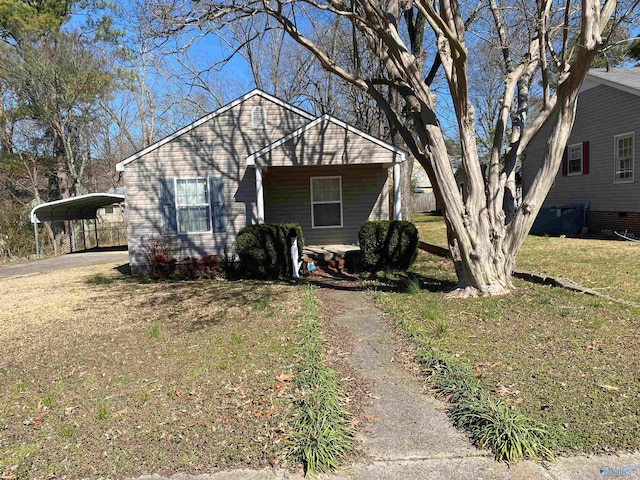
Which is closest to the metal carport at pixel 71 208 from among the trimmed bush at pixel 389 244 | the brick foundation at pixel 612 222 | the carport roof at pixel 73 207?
the carport roof at pixel 73 207

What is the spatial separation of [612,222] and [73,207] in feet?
72.0

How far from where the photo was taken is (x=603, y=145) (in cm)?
1527

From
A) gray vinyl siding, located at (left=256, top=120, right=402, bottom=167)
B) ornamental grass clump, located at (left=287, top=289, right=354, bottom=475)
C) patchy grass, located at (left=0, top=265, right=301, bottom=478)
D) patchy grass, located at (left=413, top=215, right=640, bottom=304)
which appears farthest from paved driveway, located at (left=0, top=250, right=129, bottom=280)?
patchy grass, located at (left=413, top=215, right=640, bottom=304)

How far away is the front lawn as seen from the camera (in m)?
3.17

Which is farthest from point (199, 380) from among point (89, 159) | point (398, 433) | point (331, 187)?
point (89, 159)

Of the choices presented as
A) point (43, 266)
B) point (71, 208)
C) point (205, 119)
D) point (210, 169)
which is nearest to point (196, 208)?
point (210, 169)

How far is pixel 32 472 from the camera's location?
9.46 feet

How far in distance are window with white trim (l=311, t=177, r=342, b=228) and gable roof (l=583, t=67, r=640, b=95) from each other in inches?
379

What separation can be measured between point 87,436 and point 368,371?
2535 mm

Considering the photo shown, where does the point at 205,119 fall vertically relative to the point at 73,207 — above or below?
above

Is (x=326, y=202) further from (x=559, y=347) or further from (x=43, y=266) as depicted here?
(x=43, y=266)

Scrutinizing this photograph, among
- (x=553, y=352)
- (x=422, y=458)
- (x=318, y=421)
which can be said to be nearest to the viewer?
(x=422, y=458)

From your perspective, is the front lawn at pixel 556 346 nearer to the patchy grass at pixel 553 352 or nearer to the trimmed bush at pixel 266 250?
the patchy grass at pixel 553 352

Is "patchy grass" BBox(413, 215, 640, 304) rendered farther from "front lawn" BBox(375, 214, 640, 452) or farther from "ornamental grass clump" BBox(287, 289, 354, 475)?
"ornamental grass clump" BBox(287, 289, 354, 475)
